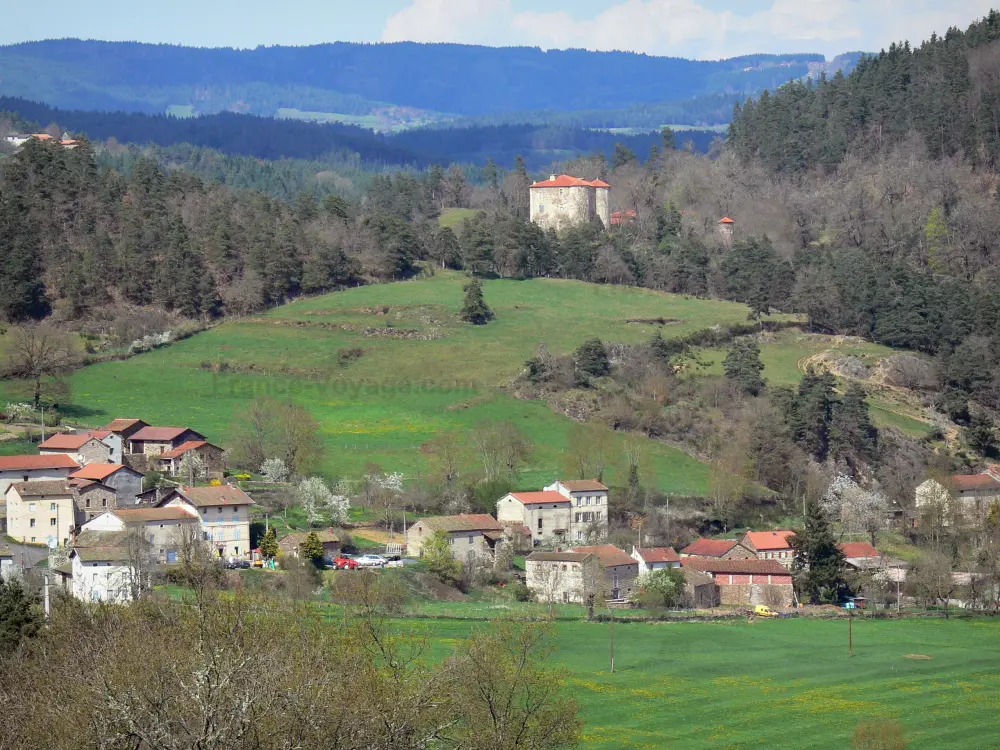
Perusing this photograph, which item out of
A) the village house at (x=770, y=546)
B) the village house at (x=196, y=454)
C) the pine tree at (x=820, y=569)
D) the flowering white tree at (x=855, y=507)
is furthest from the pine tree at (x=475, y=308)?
the pine tree at (x=820, y=569)

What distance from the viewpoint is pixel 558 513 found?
6944 cm

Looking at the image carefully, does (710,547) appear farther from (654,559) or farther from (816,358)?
(816,358)

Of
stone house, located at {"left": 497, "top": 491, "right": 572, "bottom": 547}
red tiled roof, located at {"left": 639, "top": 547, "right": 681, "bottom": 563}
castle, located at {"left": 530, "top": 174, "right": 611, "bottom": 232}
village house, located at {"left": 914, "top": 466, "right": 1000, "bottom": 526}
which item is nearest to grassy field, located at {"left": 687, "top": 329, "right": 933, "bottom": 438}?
village house, located at {"left": 914, "top": 466, "right": 1000, "bottom": 526}

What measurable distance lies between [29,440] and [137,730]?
49264 mm

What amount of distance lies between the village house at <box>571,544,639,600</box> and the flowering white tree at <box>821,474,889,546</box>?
14158 millimetres

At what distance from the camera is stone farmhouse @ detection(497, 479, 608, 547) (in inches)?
2714

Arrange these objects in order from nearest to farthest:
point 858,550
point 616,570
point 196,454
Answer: point 616,570, point 858,550, point 196,454

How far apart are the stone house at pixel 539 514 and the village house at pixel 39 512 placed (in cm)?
1823

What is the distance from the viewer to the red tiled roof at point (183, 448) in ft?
230

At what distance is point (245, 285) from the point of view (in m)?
99.9

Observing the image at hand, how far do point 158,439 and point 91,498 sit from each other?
29.1 ft

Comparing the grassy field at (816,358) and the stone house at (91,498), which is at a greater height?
the stone house at (91,498)

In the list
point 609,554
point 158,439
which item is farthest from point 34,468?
point 609,554

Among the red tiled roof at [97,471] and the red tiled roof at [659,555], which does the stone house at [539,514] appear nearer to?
the red tiled roof at [659,555]
